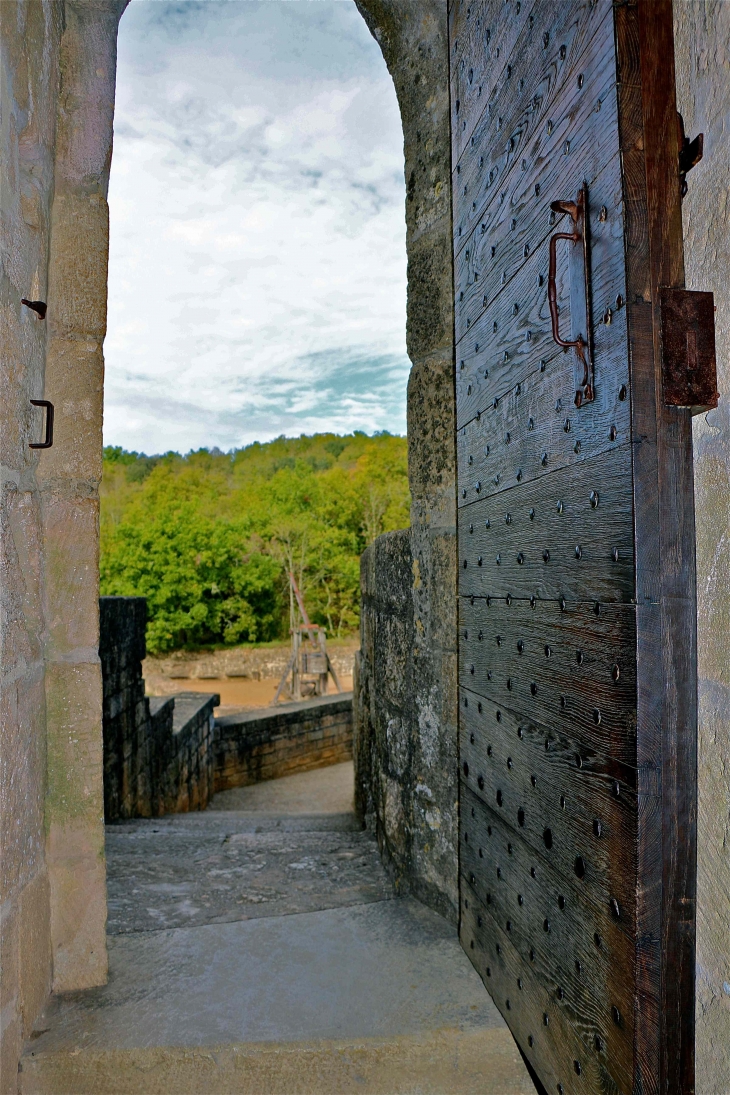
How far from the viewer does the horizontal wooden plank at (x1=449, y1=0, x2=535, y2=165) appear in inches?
61.4

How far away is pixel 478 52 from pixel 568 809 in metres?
1.86

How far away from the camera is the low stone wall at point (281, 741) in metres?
7.47

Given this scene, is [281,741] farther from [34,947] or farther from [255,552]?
[255,552]

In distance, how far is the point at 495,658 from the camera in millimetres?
1702

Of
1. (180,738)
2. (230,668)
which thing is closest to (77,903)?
(180,738)

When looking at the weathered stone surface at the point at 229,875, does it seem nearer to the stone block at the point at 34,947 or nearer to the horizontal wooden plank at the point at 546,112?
the stone block at the point at 34,947

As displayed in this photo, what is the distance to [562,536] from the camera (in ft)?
4.27

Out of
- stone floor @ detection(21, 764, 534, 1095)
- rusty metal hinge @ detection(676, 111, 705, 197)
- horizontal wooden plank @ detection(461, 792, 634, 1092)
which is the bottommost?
stone floor @ detection(21, 764, 534, 1095)

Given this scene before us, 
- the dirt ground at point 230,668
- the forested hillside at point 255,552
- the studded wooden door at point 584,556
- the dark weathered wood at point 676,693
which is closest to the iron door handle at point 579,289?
the studded wooden door at point 584,556

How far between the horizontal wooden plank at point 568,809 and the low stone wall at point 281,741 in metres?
6.09

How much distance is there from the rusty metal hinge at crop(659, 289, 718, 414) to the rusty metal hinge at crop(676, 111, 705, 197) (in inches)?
7.6

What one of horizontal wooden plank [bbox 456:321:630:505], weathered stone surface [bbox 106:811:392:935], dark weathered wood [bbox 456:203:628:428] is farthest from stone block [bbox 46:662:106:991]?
dark weathered wood [bbox 456:203:628:428]

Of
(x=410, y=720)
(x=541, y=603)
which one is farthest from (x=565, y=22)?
(x=410, y=720)

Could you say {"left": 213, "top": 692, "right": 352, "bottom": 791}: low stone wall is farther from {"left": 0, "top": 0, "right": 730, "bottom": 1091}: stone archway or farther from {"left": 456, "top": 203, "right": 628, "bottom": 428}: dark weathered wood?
{"left": 456, "top": 203, "right": 628, "bottom": 428}: dark weathered wood
